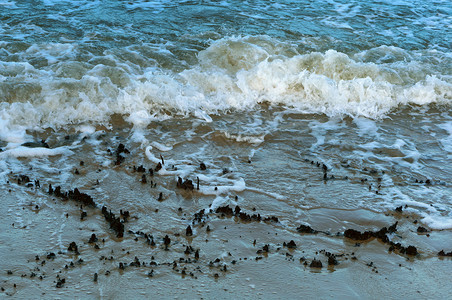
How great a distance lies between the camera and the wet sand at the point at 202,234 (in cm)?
A: 453

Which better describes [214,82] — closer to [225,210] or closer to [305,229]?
[225,210]

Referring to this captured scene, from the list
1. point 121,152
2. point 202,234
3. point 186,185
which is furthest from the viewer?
point 121,152

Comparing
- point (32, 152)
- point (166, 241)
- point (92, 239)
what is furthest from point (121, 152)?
point (166, 241)

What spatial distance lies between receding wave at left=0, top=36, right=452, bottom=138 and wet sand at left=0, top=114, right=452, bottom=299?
1.61 m

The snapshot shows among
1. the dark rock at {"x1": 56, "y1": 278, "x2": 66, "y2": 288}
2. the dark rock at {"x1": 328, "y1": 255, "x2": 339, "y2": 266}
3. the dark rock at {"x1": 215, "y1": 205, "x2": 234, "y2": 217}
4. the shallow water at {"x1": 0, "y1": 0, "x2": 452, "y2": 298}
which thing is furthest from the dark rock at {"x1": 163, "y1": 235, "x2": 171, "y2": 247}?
the dark rock at {"x1": 328, "y1": 255, "x2": 339, "y2": 266}

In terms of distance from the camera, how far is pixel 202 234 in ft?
17.8

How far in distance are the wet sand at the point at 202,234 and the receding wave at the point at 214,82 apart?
5.29ft

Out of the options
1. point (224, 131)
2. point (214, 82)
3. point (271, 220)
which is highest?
point (214, 82)

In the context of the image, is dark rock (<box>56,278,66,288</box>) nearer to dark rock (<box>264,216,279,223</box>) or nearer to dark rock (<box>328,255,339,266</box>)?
dark rock (<box>264,216,279,223</box>)

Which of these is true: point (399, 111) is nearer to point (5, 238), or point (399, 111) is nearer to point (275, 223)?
point (275, 223)

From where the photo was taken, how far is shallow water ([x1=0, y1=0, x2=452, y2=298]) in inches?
210

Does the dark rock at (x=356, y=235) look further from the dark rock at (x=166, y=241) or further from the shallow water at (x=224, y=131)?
the dark rock at (x=166, y=241)

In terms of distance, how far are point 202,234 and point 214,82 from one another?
5442 millimetres

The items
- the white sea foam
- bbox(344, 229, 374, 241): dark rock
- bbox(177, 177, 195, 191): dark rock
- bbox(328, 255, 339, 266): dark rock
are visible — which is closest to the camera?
bbox(328, 255, 339, 266): dark rock
